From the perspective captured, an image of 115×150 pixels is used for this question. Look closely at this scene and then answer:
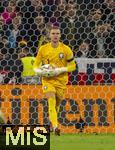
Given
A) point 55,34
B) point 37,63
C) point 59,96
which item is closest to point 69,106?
point 59,96

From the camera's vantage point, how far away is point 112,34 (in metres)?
13.7

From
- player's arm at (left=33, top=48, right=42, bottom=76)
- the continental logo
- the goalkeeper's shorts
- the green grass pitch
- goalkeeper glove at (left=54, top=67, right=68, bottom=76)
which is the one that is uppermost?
player's arm at (left=33, top=48, right=42, bottom=76)

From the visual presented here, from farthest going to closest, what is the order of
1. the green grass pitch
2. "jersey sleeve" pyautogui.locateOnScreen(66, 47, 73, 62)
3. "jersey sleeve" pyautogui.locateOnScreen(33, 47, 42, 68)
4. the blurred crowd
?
the blurred crowd
"jersey sleeve" pyautogui.locateOnScreen(66, 47, 73, 62)
"jersey sleeve" pyautogui.locateOnScreen(33, 47, 42, 68)
the green grass pitch

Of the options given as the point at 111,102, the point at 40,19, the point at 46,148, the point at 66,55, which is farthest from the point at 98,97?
the point at 46,148

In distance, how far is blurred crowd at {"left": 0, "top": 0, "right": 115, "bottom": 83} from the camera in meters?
13.5

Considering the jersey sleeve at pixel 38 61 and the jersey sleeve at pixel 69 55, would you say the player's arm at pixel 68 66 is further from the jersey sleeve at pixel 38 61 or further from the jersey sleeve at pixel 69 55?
the jersey sleeve at pixel 38 61

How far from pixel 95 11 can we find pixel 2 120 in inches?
285

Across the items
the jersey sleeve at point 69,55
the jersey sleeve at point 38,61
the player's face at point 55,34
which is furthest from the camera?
the jersey sleeve at point 69,55

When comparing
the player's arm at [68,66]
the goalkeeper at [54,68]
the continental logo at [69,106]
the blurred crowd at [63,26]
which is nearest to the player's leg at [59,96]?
the goalkeeper at [54,68]

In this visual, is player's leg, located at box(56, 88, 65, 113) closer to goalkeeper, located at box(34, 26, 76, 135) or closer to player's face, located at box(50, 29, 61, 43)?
goalkeeper, located at box(34, 26, 76, 135)

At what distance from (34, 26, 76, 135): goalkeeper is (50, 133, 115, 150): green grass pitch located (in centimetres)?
51

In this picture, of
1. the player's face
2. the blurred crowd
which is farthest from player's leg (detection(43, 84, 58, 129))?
the blurred crowd

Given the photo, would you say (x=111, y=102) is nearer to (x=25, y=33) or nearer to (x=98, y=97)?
(x=98, y=97)

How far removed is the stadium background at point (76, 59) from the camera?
1249 cm
